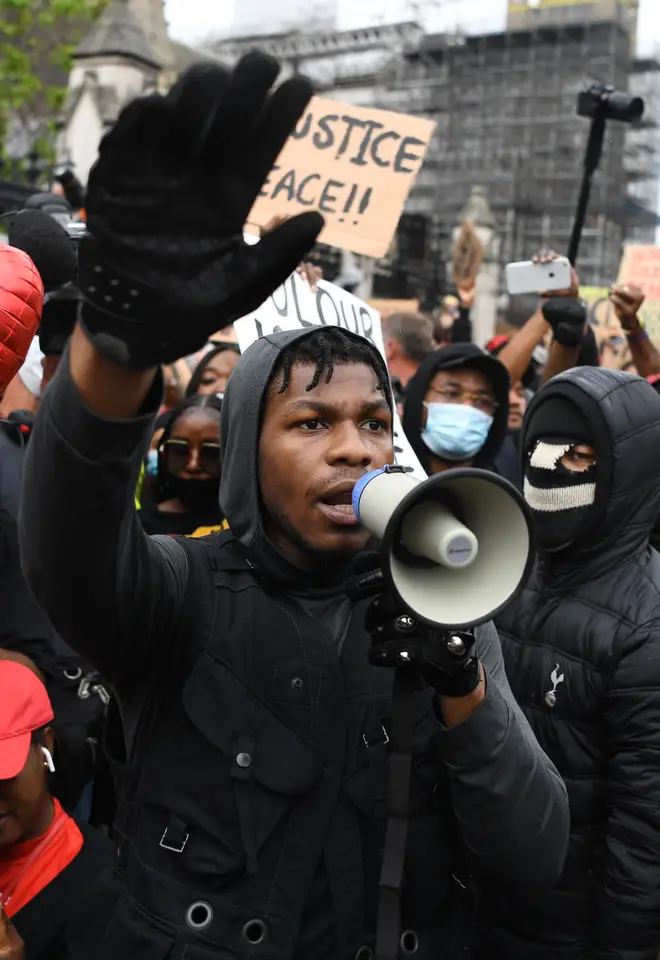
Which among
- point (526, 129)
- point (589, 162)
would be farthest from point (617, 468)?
point (526, 129)

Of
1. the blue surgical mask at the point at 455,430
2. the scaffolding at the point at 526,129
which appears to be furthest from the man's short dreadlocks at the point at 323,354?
the scaffolding at the point at 526,129

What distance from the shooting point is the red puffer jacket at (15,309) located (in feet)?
7.38

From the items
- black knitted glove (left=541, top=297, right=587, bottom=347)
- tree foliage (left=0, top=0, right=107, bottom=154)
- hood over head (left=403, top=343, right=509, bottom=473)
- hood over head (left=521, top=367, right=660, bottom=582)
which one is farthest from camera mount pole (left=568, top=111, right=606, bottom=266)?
tree foliage (left=0, top=0, right=107, bottom=154)

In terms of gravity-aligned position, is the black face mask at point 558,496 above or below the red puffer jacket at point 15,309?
below

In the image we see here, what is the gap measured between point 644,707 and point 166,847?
1.40m

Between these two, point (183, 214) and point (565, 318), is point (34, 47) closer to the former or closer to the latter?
point (565, 318)

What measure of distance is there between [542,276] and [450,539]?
4028 millimetres

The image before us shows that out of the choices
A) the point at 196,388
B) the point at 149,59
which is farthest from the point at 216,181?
the point at 149,59

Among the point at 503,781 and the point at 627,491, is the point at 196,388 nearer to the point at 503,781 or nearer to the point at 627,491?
the point at 627,491

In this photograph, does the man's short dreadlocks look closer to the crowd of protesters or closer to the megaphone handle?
the crowd of protesters

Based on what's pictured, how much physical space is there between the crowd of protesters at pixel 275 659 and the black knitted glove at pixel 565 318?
1820 millimetres

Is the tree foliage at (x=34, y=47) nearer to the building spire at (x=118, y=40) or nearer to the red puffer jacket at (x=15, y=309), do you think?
the building spire at (x=118, y=40)

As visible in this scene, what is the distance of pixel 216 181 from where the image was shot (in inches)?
51.4

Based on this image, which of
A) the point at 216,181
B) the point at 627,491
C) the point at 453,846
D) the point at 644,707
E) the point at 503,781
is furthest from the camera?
the point at 627,491
